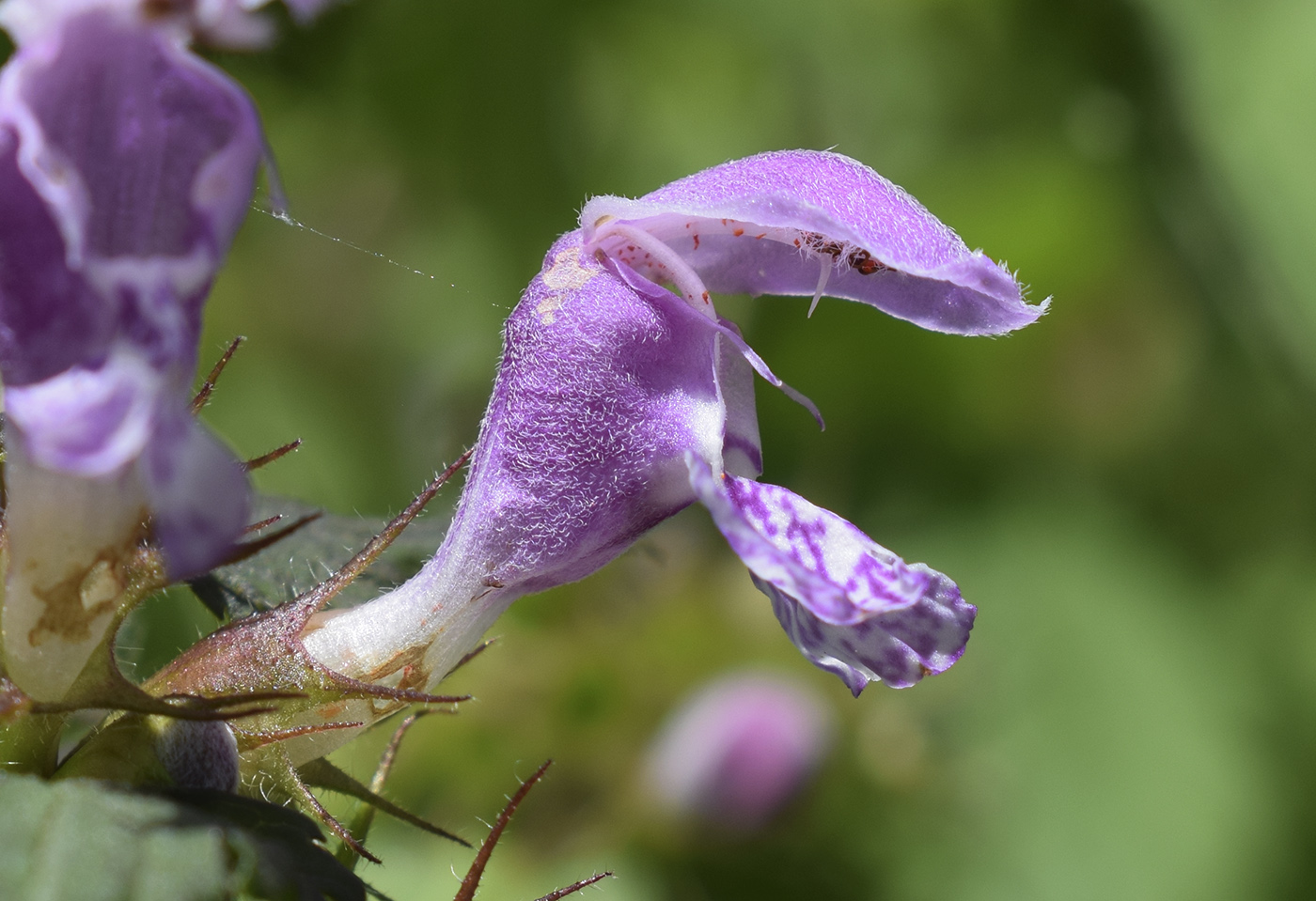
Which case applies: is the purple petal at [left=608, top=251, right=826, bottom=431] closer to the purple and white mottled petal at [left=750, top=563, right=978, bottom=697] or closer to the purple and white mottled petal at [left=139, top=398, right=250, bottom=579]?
the purple and white mottled petal at [left=750, top=563, right=978, bottom=697]

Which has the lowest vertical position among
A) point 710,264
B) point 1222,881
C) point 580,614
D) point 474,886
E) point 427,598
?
point 1222,881

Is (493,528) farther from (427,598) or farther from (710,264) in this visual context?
(710,264)

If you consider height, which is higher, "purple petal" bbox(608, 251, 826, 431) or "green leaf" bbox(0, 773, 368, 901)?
"purple petal" bbox(608, 251, 826, 431)

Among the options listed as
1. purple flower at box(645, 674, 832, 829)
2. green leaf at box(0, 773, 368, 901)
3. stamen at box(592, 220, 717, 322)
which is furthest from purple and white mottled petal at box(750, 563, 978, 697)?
purple flower at box(645, 674, 832, 829)

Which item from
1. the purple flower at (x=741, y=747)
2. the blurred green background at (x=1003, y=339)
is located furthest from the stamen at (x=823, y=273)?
the blurred green background at (x=1003, y=339)

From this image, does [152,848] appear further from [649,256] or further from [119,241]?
[649,256]

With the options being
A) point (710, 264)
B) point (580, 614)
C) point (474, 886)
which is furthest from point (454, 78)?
point (474, 886)

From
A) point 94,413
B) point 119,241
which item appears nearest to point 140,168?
point 119,241

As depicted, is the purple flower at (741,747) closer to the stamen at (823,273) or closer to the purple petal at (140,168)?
the stamen at (823,273)
